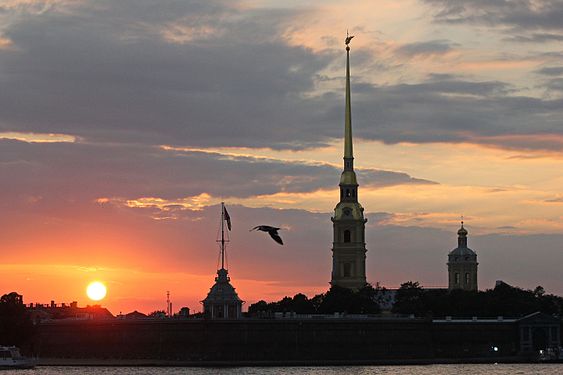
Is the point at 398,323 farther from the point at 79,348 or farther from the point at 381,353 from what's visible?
the point at 79,348

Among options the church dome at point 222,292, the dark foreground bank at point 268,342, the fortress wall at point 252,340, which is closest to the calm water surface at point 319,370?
the dark foreground bank at point 268,342

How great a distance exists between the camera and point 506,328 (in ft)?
647

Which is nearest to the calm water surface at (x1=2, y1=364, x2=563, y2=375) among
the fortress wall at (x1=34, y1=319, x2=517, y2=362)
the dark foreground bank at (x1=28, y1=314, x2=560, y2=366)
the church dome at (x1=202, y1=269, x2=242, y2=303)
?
the dark foreground bank at (x1=28, y1=314, x2=560, y2=366)

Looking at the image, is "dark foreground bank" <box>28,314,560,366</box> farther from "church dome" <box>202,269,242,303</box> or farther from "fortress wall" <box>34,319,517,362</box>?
"church dome" <box>202,269,242,303</box>

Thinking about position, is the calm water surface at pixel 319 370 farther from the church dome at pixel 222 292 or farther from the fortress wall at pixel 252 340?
the church dome at pixel 222 292

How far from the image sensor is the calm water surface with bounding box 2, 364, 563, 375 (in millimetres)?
157875

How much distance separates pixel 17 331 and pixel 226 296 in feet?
79.9

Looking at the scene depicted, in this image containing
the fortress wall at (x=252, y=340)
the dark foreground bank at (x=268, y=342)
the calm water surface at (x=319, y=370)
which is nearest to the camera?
the calm water surface at (x=319, y=370)

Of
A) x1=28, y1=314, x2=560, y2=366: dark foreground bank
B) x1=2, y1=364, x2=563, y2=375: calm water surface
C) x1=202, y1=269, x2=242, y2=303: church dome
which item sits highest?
x1=202, y1=269, x2=242, y2=303: church dome

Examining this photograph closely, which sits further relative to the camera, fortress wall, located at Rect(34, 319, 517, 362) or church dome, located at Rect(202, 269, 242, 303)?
church dome, located at Rect(202, 269, 242, 303)

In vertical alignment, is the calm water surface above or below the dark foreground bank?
below

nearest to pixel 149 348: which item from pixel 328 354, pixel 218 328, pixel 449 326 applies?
pixel 218 328

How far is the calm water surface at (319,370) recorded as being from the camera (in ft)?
518

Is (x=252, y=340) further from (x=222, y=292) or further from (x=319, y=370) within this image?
(x=319, y=370)
